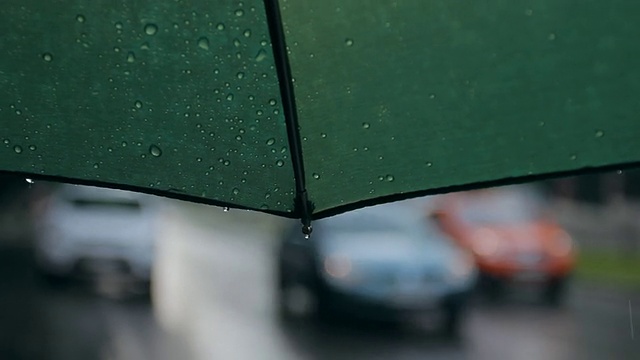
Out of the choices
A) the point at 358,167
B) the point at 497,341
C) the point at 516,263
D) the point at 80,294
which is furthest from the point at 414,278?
the point at 358,167

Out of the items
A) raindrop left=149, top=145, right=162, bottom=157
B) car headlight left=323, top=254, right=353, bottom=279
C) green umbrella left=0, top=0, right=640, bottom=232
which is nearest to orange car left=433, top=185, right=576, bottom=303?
car headlight left=323, top=254, right=353, bottom=279

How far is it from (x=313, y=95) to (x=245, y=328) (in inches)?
371

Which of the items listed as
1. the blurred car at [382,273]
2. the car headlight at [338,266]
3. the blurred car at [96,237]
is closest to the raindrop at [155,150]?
the blurred car at [382,273]

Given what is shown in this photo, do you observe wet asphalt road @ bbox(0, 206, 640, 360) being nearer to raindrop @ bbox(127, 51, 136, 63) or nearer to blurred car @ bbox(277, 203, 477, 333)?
blurred car @ bbox(277, 203, 477, 333)

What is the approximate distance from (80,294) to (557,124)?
12269mm

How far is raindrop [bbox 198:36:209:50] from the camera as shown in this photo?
2229 millimetres

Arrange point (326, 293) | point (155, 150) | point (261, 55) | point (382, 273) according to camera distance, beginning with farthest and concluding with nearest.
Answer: point (326, 293) → point (382, 273) → point (155, 150) → point (261, 55)

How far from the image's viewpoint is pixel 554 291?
47.2 feet

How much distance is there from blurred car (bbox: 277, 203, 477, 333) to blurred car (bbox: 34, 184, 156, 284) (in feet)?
8.38

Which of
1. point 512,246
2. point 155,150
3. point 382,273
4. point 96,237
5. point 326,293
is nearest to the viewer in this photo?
point 155,150

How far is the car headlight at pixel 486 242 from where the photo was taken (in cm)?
1448

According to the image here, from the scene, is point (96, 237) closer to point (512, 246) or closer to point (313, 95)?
point (512, 246)

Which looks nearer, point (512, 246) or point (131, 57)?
point (131, 57)

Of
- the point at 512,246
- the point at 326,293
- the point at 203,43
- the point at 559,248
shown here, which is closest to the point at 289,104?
the point at 203,43
